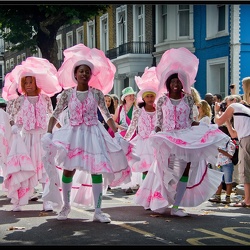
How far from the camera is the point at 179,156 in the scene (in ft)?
28.7

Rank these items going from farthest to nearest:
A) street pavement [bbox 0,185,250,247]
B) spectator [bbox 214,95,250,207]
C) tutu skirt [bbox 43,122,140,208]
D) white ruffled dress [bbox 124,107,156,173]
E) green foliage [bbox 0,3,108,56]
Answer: white ruffled dress [bbox 124,107,156,173] < spectator [bbox 214,95,250,207] < green foliage [bbox 0,3,108,56] < tutu skirt [bbox 43,122,140,208] < street pavement [bbox 0,185,250,247]

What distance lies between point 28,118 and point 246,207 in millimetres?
3355

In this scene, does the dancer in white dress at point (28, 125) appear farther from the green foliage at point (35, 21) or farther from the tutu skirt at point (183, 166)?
the tutu skirt at point (183, 166)

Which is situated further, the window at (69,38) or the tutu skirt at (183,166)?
the window at (69,38)

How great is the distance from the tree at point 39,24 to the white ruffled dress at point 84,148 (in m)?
1.25

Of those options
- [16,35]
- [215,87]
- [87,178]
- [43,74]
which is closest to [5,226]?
[87,178]

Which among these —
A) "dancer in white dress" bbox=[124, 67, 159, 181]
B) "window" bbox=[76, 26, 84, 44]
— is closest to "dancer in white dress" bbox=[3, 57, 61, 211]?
"dancer in white dress" bbox=[124, 67, 159, 181]

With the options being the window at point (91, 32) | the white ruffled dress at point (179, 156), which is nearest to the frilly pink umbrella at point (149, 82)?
the white ruffled dress at point (179, 156)

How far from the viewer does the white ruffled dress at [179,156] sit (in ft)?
28.7

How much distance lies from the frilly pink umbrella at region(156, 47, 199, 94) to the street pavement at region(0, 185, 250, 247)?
5.62ft

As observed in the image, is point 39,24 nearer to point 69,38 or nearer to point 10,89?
point 10,89

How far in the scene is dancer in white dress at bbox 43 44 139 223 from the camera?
8.23 metres

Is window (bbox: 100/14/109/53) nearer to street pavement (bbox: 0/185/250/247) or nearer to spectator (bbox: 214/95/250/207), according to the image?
spectator (bbox: 214/95/250/207)

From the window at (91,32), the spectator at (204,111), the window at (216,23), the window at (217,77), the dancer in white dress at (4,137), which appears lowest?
the dancer in white dress at (4,137)
